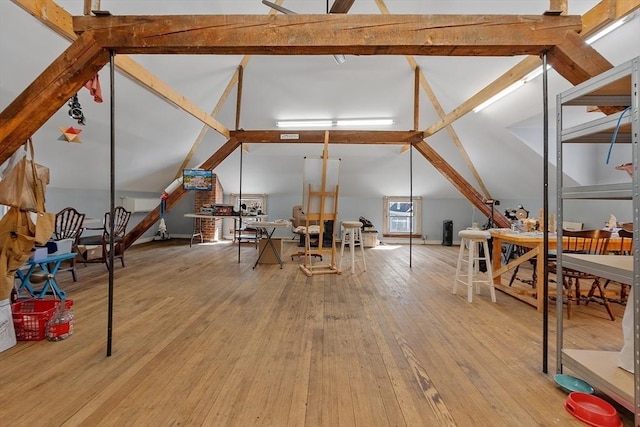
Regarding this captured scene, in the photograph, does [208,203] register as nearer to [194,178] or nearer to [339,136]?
[194,178]

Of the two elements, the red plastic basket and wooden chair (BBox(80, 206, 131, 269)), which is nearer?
the red plastic basket

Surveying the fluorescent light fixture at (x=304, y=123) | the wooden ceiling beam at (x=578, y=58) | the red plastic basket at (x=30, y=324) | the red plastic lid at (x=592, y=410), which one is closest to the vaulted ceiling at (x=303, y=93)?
the wooden ceiling beam at (x=578, y=58)

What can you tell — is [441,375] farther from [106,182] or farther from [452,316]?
[106,182]

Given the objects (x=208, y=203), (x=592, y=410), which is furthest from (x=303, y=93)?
(x=592, y=410)

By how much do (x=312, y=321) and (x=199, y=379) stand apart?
1143 mm

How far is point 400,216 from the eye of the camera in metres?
8.63

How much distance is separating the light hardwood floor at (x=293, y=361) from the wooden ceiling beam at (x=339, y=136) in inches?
115

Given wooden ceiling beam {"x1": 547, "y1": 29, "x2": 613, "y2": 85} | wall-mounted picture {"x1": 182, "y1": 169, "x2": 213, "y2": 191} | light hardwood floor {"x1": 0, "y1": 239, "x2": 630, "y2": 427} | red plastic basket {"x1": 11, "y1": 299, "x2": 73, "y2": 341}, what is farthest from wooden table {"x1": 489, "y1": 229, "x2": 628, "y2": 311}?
wall-mounted picture {"x1": 182, "y1": 169, "x2": 213, "y2": 191}

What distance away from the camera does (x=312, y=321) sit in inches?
108

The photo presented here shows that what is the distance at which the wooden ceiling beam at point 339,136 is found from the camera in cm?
541

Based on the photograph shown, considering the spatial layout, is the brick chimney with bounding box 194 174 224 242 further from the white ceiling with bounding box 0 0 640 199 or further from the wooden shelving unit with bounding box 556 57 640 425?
the wooden shelving unit with bounding box 556 57 640 425

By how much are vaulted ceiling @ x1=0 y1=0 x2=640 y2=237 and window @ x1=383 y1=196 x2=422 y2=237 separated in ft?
1.42

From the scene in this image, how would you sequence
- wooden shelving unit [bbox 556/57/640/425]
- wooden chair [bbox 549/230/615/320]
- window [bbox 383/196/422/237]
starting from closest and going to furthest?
wooden shelving unit [bbox 556/57/640/425] < wooden chair [bbox 549/230/615/320] < window [bbox 383/196/422/237]

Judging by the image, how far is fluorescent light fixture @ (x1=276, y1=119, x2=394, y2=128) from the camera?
6140 millimetres
